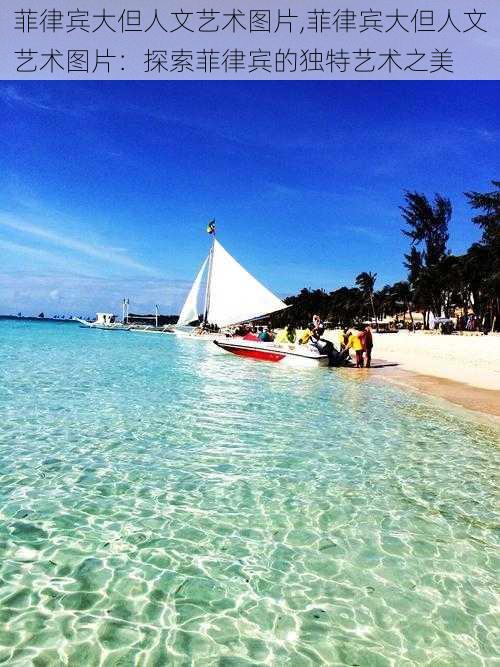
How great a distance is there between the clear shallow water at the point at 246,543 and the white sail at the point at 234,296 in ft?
75.5

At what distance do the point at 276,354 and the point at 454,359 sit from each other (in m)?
11.3

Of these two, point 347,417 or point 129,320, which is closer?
point 347,417

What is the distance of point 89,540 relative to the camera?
17.1 feet

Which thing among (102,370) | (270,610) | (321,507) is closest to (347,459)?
Answer: (321,507)

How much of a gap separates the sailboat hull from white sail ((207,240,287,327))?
4872 millimetres

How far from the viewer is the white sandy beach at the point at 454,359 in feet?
68.2

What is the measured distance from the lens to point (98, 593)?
4254 millimetres

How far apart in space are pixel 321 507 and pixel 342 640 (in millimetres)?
2555

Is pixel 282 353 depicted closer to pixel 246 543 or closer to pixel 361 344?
pixel 361 344

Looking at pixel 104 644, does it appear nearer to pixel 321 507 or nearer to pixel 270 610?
pixel 270 610

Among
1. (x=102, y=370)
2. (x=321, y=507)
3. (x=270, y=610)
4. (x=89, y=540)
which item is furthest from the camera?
(x=102, y=370)

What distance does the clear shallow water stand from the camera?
3.72m

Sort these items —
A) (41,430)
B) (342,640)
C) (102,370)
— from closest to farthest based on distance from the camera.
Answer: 1. (342,640)
2. (41,430)
3. (102,370)

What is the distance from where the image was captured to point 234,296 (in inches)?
1371
